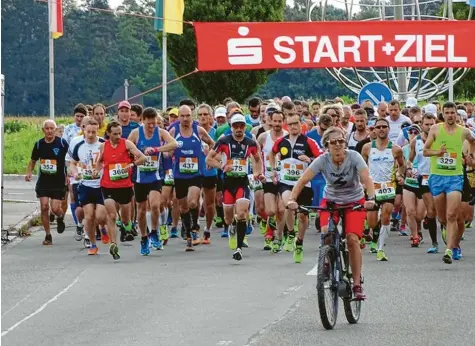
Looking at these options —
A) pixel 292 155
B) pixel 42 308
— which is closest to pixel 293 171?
pixel 292 155

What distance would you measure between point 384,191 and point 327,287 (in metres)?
6.25

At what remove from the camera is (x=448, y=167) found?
1722 centimetres

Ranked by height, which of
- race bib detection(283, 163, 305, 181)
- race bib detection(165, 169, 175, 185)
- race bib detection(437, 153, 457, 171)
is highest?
race bib detection(437, 153, 457, 171)

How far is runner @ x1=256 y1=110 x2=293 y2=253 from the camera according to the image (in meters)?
18.4

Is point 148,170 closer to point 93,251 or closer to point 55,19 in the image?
point 93,251

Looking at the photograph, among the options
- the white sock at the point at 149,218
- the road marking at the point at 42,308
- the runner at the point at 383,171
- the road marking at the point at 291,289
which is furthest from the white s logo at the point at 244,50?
the road marking at the point at 291,289

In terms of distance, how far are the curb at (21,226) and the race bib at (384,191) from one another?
220 inches

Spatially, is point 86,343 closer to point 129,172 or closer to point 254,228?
point 129,172

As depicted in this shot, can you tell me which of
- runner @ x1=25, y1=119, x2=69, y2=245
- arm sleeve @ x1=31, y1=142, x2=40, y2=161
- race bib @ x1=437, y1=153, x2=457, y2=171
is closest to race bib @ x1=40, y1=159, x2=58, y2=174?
runner @ x1=25, y1=119, x2=69, y2=245

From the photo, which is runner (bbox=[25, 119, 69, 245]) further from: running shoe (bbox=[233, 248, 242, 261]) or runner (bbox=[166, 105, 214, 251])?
running shoe (bbox=[233, 248, 242, 261])

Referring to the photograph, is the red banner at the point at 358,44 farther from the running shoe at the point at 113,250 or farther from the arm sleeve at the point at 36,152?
the running shoe at the point at 113,250

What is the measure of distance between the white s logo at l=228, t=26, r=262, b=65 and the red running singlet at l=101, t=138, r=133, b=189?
24.3 ft

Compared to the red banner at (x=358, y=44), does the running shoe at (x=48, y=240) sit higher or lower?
lower

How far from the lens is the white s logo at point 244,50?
2533 cm
